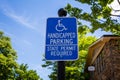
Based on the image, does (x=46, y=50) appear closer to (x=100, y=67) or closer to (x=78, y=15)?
(x=78, y=15)

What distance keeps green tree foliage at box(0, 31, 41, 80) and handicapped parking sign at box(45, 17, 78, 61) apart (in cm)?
3412

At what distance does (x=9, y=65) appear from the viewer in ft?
130

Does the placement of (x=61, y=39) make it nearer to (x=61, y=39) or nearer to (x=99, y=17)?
(x=61, y=39)

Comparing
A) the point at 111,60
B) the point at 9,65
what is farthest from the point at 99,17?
the point at 9,65

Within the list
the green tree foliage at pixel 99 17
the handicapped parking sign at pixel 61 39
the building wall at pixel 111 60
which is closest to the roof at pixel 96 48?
the building wall at pixel 111 60

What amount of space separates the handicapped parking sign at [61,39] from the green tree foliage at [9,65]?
34.1 meters

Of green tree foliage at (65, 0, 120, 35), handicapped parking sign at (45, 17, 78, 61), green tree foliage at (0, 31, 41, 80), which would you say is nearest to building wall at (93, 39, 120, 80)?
green tree foliage at (65, 0, 120, 35)

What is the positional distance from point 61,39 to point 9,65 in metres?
35.4

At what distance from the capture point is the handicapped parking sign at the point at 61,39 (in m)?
4.83

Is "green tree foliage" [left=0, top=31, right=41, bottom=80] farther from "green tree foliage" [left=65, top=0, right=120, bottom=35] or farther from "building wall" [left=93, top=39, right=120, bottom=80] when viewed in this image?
"green tree foliage" [left=65, top=0, right=120, bottom=35]

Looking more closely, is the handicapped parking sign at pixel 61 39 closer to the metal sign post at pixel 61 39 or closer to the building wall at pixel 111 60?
the metal sign post at pixel 61 39

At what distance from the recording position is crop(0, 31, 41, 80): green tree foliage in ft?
128

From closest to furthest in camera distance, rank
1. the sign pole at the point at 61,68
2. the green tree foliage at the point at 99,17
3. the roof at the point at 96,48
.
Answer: the sign pole at the point at 61,68 → the green tree foliage at the point at 99,17 → the roof at the point at 96,48

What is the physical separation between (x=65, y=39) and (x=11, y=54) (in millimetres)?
37501
